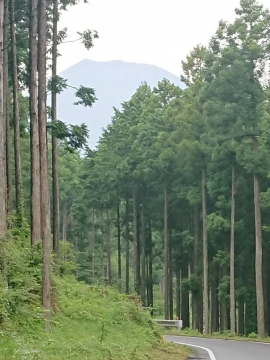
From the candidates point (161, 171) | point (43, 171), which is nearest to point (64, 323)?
point (43, 171)

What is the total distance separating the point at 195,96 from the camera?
126ft

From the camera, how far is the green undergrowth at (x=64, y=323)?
11648 millimetres

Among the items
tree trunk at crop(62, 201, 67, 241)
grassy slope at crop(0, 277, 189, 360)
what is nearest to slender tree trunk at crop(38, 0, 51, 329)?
grassy slope at crop(0, 277, 189, 360)

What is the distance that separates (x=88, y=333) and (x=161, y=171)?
29028mm

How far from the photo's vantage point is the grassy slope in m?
11.3

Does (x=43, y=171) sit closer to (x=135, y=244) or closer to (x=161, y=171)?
(x=161, y=171)

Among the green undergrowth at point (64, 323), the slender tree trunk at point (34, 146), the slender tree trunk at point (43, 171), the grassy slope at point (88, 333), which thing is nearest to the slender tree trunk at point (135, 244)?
the grassy slope at point (88, 333)

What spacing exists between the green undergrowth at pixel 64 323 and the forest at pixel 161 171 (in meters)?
0.09

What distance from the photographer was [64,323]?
16656 millimetres

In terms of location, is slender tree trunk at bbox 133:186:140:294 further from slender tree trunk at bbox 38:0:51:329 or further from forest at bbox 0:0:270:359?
slender tree trunk at bbox 38:0:51:329

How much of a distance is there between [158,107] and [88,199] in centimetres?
1066

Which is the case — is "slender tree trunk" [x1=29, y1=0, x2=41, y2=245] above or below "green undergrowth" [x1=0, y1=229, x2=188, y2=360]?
above

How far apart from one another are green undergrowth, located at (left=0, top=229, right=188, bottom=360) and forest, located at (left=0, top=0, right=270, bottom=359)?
0.31 ft

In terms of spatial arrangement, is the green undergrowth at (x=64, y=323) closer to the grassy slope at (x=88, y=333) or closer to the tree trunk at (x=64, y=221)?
the grassy slope at (x=88, y=333)
